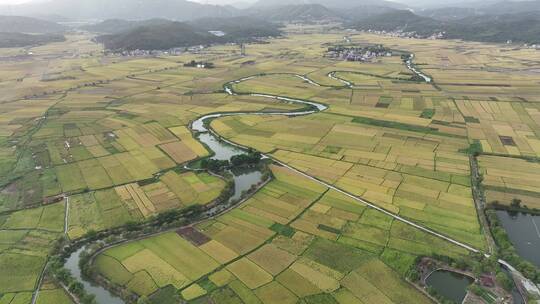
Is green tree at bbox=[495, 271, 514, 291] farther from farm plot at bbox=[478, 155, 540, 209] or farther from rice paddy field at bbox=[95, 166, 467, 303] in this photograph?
farm plot at bbox=[478, 155, 540, 209]

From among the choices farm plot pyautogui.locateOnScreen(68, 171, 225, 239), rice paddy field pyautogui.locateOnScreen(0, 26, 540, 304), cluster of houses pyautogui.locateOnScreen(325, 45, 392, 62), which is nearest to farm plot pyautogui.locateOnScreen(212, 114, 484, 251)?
rice paddy field pyautogui.locateOnScreen(0, 26, 540, 304)

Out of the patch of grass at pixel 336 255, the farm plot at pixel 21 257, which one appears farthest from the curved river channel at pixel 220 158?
the patch of grass at pixel 336 255

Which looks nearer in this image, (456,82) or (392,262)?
(392,262)

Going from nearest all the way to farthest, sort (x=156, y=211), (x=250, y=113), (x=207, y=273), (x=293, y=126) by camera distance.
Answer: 1. (x=207, y=273)
2. (x=156, y=211)
3. (x=293, y=126)
4. (x=250, y=113)

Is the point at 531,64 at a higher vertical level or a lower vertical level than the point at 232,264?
higher

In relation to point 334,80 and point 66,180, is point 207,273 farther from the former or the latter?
point 334,80

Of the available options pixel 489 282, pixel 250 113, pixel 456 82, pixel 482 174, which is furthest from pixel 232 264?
pixel 456 82
